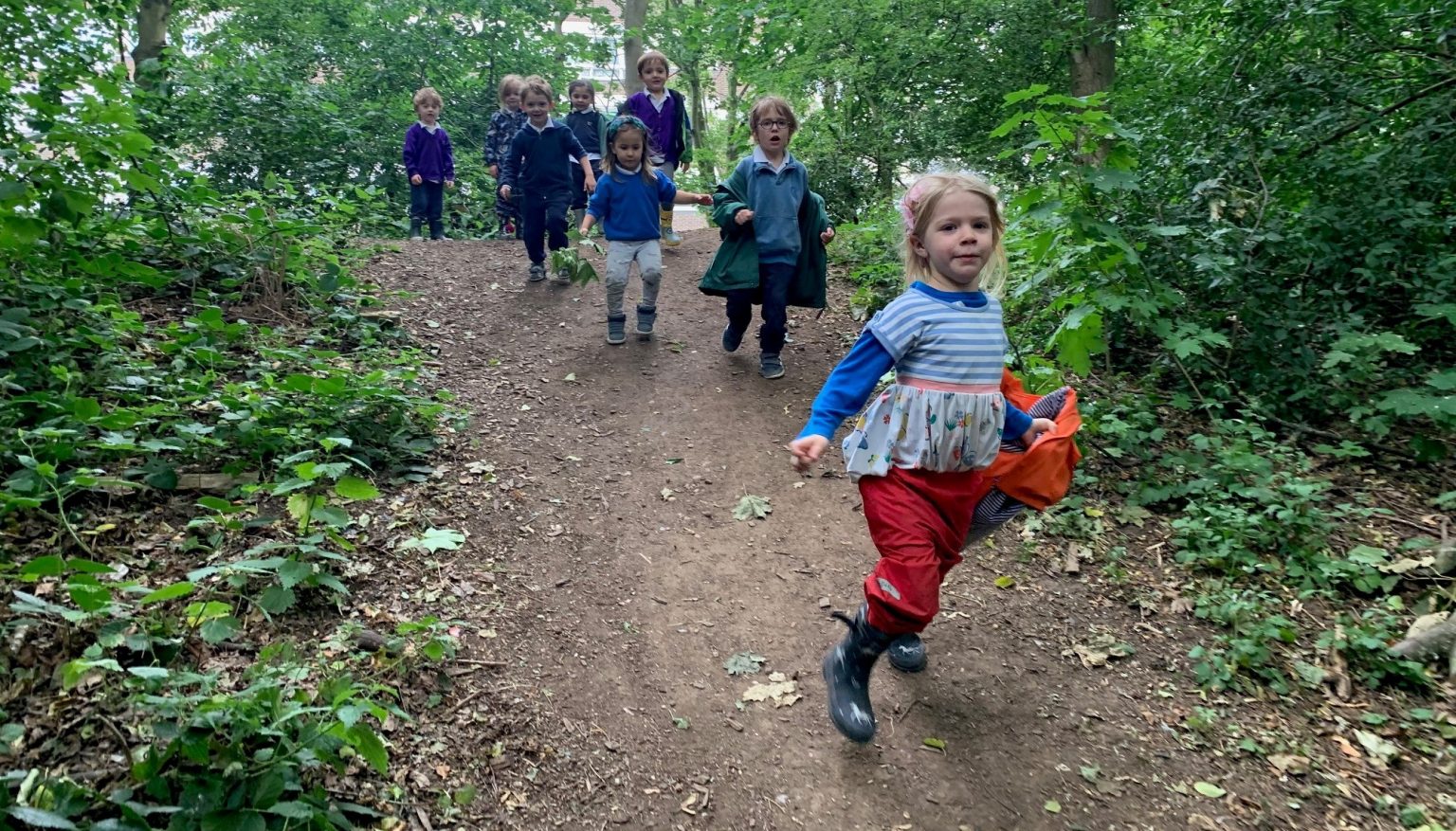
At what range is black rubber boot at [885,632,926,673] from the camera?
11.5ft

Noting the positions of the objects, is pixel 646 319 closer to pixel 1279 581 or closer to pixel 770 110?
pixel 770 110

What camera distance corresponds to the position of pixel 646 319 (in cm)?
724

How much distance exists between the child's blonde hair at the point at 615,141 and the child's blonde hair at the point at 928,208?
4.08 m

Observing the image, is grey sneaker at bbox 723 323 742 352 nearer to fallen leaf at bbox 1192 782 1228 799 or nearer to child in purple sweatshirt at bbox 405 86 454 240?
fallen leaf at bbox 1192 782 1228 799

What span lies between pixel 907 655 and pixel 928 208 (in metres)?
1.83

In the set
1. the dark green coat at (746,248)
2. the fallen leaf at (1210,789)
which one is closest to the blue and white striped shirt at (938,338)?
the fallen leaf at (1210,789)

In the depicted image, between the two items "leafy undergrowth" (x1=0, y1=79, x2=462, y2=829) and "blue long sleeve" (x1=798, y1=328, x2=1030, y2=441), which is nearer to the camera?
"leafy undergrowth" (x1=0, y1=79, x2=462, y2=829)

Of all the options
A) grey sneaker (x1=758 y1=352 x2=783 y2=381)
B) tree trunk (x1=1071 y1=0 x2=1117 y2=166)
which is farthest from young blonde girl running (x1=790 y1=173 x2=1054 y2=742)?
tree trunk (x1=1071 y1=0 x2=1117 y2=166)

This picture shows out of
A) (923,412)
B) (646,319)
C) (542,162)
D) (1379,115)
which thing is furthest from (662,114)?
(923,412)

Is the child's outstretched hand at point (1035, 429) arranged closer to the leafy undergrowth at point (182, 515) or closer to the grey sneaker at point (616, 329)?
the leafy undergrowth at point (182, 515)

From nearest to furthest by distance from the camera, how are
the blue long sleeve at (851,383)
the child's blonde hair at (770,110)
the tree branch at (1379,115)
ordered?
1. the blue long sleeve at (851,383)
2. the tree branch at (1379,115)
3. the child's blonde hair at (770,110)

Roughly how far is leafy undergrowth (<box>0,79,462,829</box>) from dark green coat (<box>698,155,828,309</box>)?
2.31 metres

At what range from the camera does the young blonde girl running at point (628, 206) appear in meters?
6.70

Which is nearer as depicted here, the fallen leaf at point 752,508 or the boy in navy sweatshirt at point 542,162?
the fallen leaf at point 752,508
